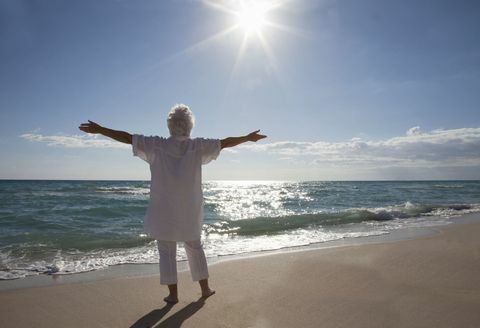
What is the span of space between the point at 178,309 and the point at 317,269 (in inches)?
82.5

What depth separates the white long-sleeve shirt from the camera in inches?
139

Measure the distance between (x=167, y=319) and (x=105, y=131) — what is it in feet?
5.89

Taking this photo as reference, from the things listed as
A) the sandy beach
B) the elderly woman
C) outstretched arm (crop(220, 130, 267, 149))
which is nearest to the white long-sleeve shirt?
the elderly woman

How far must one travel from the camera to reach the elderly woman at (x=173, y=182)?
352 cm

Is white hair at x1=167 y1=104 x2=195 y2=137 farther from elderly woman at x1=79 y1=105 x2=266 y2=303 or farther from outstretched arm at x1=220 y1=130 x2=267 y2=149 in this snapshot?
outstretched arm at x1=220 y1=130 x2=267 y2=149

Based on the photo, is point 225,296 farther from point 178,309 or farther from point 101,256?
point 101,256

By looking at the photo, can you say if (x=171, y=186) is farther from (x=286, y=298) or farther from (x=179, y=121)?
(x=286, y=298)

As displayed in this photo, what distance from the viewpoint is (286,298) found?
359cm

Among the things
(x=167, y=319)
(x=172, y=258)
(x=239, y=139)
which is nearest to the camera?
(x=167, y=319)

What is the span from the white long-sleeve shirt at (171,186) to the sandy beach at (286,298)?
2.47ft

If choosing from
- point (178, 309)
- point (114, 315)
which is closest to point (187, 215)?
point (178, 309)

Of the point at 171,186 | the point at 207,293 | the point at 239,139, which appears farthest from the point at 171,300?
the point at 239,139

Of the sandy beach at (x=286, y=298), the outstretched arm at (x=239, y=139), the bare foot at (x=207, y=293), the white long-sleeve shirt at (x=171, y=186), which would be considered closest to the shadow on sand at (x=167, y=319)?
the sandy beach at (x=286, y=298)

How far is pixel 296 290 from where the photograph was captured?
12.6ft
